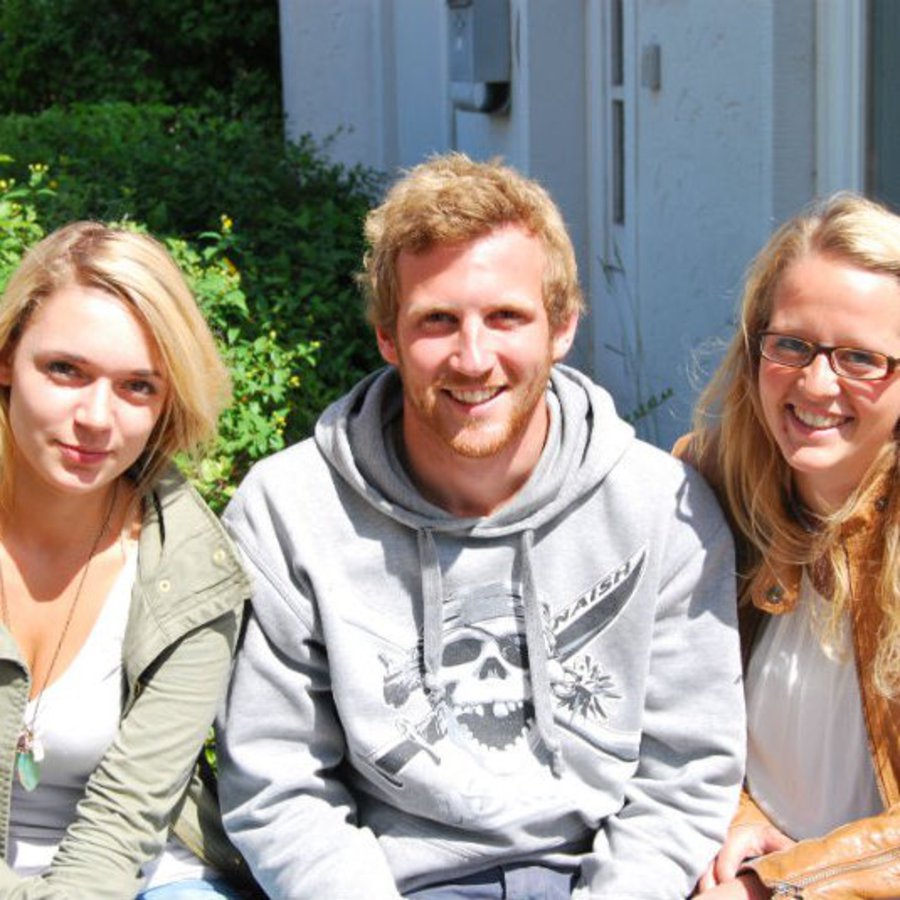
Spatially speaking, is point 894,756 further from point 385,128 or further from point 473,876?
point 385,128

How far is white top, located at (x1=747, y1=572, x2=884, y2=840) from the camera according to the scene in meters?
3.17

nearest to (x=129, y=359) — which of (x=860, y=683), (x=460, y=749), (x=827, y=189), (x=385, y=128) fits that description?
(x=460, y=749)

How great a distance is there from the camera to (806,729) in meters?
3.20

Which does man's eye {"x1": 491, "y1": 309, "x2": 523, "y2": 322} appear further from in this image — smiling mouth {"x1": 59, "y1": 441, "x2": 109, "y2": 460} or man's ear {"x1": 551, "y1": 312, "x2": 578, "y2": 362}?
smiling mouth {"x1": 59, "y1": 441, "x2": 109, "y2": 460}

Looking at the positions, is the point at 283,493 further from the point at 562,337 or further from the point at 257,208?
the point at 257,208

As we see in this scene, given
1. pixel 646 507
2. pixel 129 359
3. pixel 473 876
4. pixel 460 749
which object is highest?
pixel 129 359

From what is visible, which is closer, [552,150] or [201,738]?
[201,738]

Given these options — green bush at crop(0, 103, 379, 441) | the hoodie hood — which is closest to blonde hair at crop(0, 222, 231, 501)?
the hoodie hood

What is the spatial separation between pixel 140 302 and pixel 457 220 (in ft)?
1.90

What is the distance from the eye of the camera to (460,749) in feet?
10.6

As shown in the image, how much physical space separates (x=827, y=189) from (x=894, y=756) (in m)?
2.27

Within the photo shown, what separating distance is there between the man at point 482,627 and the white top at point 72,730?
235 mm

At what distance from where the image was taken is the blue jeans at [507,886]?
3.19 meters

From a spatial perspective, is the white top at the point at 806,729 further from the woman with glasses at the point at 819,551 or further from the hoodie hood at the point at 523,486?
the hoodie hood at the point at 523,486
